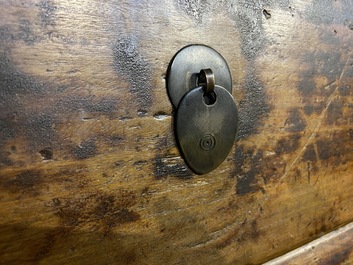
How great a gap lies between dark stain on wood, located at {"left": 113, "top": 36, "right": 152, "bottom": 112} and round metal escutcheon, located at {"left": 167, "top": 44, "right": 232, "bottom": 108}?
42 mm

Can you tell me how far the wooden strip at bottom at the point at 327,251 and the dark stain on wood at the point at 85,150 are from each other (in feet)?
1.65

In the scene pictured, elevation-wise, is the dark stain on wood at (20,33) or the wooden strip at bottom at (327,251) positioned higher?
the dark stain on wood at (20,33)

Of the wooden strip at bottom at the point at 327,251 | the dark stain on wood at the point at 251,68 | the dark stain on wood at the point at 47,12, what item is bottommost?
the wooden strip at bottom at the point at 327,251

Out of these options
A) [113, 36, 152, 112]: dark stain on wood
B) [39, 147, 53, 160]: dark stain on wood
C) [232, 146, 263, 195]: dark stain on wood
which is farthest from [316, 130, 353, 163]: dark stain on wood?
[39, 147, 53, 160]: dark stain on wood

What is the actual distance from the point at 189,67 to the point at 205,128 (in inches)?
4.5

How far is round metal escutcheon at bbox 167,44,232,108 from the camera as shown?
2.06ft

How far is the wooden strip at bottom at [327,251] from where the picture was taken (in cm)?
85

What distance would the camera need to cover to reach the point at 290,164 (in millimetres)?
813

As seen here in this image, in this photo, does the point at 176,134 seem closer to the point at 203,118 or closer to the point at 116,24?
the point at 203,118

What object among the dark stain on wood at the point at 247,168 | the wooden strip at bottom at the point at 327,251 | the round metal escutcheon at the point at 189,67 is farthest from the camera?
the wooden strip at bottom at the point at 327,251

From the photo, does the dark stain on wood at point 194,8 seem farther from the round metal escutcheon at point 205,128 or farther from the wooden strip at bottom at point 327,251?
the wooden strip at bottom at point 327,251

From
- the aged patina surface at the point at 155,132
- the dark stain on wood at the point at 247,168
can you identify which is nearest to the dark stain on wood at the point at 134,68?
the aged patina surface at the point at 155,132

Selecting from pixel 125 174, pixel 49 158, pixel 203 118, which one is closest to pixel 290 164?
pixel 203 118

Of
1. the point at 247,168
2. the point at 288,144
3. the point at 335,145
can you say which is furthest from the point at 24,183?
the point at 335,145
